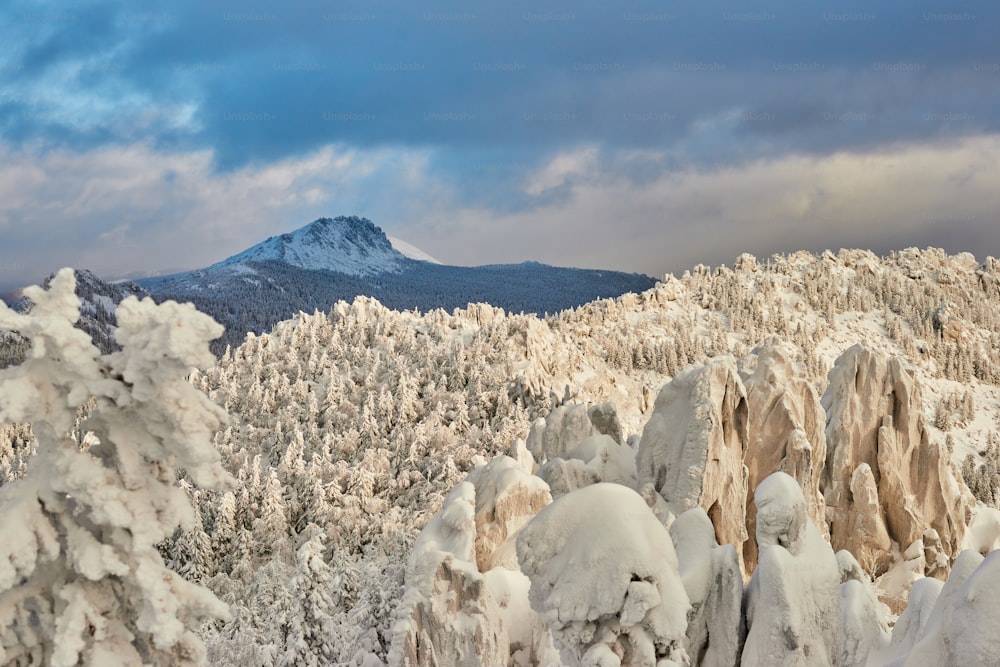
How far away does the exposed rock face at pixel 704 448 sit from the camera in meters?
23.9

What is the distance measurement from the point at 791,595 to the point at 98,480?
1012 centimetres

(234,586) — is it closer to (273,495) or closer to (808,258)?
(273,495)

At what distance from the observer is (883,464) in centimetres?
3078

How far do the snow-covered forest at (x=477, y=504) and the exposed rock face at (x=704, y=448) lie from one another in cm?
9

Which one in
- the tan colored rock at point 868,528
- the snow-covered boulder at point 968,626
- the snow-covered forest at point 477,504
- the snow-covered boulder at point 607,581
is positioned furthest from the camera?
the tan colored rock at point 868,528

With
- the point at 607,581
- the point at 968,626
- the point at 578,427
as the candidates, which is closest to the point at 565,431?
the point at 578,427

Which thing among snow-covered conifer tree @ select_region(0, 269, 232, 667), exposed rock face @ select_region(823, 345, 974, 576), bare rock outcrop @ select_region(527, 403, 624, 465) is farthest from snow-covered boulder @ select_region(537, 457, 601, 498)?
snow-covered conifer tree @ select_region(0, 269, 232, 667)

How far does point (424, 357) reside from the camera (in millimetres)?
65938

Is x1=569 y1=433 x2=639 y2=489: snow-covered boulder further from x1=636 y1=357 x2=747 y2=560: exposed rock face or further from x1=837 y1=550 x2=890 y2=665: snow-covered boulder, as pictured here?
x1=837 y1=550 x2=890 y2=665: snow-covered boulder

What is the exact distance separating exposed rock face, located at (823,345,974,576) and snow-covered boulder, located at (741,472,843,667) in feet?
63.4

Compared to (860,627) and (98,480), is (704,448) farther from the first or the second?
(98,480)

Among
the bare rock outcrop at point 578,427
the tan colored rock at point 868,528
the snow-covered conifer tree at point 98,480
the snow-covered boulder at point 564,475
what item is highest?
the snow-covered conifer tree at point 98,480

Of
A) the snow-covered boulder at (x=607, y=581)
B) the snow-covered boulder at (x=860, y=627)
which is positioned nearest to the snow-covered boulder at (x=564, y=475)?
the snow-covered boulder at (x=860, y=627)

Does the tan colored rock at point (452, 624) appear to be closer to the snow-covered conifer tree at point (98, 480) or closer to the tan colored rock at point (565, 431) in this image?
the snow-covered conifer tree at point (98, 480)
